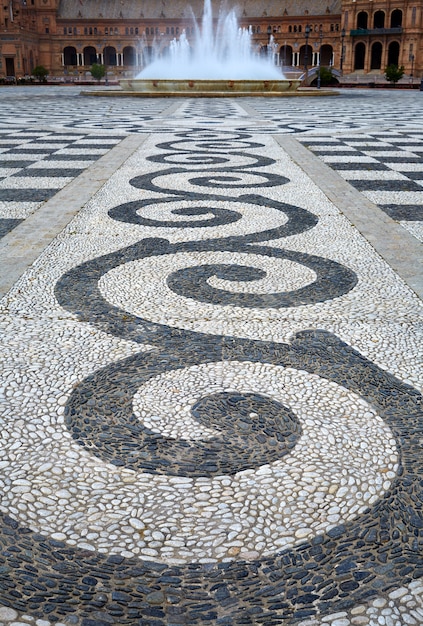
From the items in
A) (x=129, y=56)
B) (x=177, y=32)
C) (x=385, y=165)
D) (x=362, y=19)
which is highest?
(x=362, y=19)

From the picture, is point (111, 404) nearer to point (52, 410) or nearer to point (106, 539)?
point (52, 410)

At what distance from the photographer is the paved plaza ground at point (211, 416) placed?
4.13ft

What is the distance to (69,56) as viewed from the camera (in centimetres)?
6191

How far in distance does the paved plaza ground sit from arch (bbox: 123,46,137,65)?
62.1m

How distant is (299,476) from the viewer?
1.57 m

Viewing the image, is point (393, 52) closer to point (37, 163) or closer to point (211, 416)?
point (37, 163)

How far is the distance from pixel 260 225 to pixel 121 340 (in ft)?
5.79

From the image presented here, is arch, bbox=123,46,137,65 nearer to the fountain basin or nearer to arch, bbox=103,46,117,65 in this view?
arch, bbox=103,46,117,65

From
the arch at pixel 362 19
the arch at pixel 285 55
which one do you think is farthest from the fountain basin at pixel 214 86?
the arch at pixel 285 55

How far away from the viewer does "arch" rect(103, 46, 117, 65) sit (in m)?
61.3

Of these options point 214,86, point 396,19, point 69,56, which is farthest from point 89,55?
point 214,86

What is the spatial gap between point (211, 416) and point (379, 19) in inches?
2224

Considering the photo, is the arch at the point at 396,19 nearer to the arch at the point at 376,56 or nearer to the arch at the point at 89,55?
the arch at the point at 376,56

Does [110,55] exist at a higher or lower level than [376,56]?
higher
